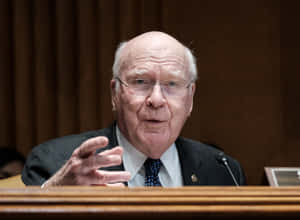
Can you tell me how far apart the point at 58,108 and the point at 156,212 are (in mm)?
2611

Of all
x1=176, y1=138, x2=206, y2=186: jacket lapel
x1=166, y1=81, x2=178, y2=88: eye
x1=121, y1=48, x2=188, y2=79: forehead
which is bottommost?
x1=176, y1=138, x2=206, y2=186: jacket lapel

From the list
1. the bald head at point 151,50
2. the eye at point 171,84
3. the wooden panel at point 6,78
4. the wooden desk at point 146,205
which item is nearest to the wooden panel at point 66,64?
the wooden panel at point 6,78

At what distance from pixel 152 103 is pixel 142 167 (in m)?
0.27

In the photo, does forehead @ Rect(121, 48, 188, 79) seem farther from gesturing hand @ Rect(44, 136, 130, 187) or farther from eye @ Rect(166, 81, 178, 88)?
gesturing hand @ Rect(44, 136, 130, 187)

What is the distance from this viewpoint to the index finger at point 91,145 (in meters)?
0.77

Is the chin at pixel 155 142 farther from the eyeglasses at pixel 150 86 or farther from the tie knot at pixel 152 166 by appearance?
the eyeglasses at pixel 150 86

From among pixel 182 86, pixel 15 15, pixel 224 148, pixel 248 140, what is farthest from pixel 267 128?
pixel 15 15

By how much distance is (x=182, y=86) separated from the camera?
158 cm

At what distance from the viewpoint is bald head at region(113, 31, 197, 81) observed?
62.9 inches

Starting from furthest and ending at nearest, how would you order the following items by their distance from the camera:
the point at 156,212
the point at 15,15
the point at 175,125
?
the point at 15,15, the point at 175,125, the point at 156,212

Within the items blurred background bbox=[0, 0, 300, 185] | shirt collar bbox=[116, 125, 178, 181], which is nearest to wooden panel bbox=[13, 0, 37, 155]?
blurred background bbox=[0, 0, 300, 185]

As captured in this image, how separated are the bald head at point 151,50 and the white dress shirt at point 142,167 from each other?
0.34m

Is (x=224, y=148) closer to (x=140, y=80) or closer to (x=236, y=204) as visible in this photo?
(x=140, y=80)

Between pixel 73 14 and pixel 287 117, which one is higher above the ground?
pixel 73 14
